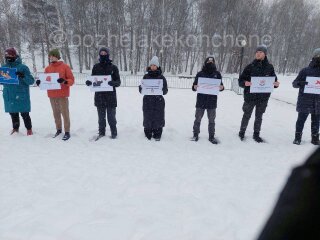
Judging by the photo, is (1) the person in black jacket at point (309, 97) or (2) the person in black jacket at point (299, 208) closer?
(2) the person in black jacket at point (299, 208)

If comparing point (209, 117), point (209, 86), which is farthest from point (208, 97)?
point (209, 117)

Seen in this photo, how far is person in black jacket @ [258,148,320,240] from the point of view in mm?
521

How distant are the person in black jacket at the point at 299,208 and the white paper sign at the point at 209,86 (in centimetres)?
591

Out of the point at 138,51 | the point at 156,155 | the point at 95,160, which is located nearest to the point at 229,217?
the point at 156,155

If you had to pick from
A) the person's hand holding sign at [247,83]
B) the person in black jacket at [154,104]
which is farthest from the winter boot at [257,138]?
the person in black jacket at [154,104]

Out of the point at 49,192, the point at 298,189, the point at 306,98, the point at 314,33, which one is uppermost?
the point at 314,33

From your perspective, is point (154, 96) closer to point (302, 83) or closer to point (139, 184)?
point (139, 184)

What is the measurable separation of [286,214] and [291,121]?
9.68m

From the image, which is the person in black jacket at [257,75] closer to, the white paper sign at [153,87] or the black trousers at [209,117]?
the black trousers at [209,117]

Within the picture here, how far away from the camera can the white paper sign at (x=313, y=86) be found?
19.7 feet

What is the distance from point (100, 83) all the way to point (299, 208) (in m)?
6.24

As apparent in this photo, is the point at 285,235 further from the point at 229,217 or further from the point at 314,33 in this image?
the point at 314,33

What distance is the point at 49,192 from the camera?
4.04 metres

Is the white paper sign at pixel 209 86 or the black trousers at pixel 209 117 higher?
the white paper sign at pixel 209 86
